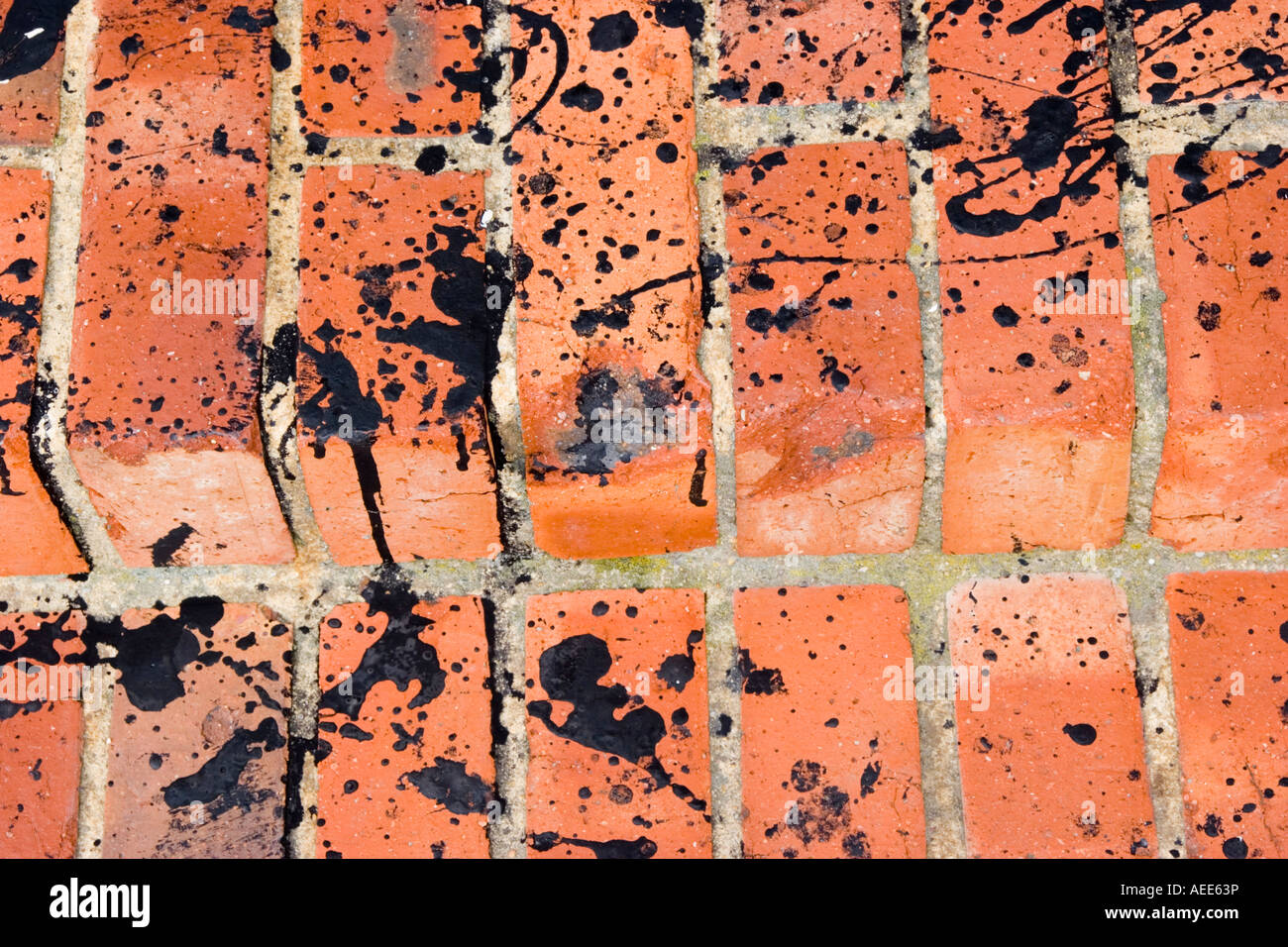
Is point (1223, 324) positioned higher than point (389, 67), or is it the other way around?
point (389, 67)

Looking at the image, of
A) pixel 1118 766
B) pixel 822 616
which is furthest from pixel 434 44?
pixel 1118 766

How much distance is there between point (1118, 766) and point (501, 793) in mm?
818

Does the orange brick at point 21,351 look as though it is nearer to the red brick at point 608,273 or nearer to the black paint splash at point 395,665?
the black paint splash at point 395,665

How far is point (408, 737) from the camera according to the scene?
4.35 ft

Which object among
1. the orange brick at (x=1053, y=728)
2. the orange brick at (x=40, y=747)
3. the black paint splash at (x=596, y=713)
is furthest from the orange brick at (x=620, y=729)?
the orange brick at (x=40, y=747)

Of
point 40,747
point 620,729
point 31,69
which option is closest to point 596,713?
point 620,729

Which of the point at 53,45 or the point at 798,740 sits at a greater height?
the point at 53,45

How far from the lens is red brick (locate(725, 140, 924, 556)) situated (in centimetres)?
123

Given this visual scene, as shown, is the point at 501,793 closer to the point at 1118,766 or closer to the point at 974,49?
the point at 1118,766

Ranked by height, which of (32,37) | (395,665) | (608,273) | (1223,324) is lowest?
(395,665)

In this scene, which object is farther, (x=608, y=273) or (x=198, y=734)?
(x=198, y=734)

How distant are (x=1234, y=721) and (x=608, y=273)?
1.01 metres

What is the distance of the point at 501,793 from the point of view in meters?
1.31

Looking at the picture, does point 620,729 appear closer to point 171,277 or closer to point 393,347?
point 393,347
